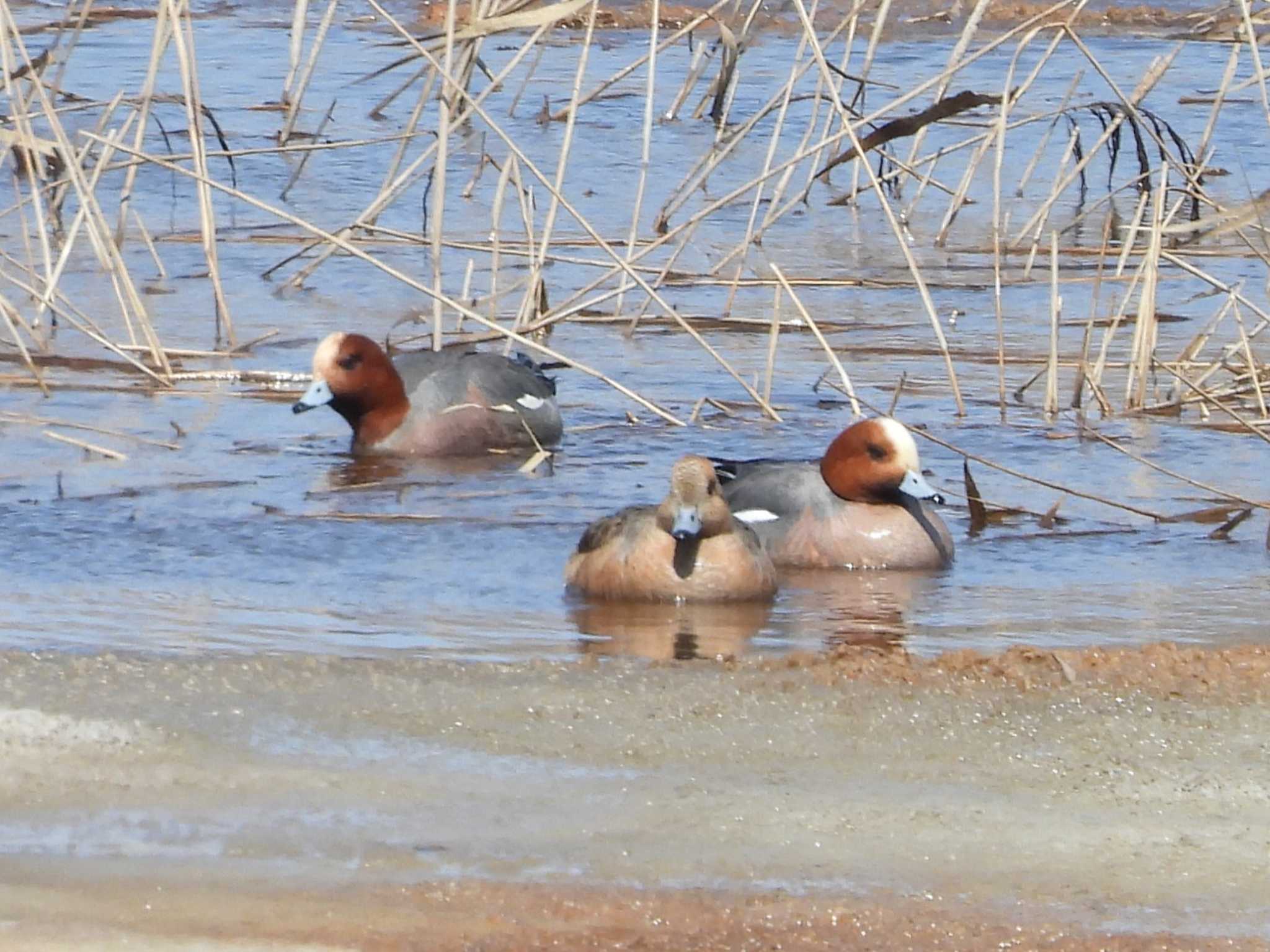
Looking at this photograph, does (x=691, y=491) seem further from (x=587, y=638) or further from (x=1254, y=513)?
(x=1254, y=513)

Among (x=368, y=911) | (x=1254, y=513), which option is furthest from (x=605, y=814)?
(x=1254, y=513)

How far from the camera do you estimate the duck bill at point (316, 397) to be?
24.1 ft

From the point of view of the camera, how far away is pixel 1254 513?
6.38 meters

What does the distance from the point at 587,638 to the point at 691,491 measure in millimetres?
555

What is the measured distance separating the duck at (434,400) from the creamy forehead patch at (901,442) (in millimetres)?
1448

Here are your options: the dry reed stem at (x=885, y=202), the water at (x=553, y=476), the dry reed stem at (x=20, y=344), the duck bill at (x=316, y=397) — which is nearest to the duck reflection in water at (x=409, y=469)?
the water at (x=553, y=476)

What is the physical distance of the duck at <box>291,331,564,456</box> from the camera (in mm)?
7457

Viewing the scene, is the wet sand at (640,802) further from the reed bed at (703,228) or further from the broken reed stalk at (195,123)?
the broken reed stalk at (195,123)

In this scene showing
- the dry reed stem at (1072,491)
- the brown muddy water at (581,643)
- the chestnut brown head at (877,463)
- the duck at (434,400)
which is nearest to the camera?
the brown muddy water at (581,643)

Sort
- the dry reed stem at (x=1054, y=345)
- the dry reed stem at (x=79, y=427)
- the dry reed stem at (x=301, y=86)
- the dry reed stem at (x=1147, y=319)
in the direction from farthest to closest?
the dry reed stem at (x=301, y=86) < the dry reed stem at (x=1054, y=345) < the dry reed stem at (x=1147, y=319) < the dry reed stem at (x=79, y=427)

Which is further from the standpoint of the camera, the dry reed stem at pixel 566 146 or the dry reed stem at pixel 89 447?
the dry reed stem at pixel 566 146

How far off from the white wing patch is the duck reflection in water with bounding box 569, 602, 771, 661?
0.58 meters

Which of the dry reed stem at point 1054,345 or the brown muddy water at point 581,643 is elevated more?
the dry reed stem at point 1054,345

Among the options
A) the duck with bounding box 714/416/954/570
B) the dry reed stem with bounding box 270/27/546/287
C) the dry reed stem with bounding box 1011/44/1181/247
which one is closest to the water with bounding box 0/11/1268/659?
the duck with bounding box 714/416/954/570
